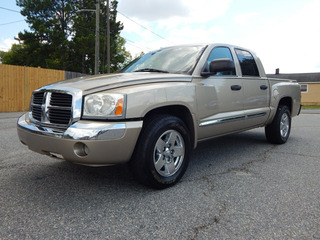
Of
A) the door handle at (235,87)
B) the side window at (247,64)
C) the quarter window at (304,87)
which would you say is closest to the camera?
the door handle at (235,87)

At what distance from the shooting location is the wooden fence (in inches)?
506

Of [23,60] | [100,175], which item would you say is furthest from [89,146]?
[23,60]

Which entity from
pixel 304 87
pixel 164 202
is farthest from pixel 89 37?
pixel 164 202

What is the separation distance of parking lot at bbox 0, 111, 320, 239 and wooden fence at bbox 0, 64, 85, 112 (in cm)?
1049

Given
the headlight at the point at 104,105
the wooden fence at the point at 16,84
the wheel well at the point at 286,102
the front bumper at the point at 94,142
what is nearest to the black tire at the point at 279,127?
the wheel well at the point at 286,102

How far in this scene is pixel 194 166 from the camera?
378 cm

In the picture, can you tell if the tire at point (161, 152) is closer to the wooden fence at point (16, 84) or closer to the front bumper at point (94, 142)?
the front bumper at point (94, 142)

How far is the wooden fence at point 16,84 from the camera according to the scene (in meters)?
12.8

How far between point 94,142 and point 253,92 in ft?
9.64

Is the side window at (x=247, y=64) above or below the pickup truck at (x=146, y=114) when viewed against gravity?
above

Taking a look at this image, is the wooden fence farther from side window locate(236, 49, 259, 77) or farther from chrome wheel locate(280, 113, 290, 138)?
chrome wheel locate(280, 113, 290, 138)

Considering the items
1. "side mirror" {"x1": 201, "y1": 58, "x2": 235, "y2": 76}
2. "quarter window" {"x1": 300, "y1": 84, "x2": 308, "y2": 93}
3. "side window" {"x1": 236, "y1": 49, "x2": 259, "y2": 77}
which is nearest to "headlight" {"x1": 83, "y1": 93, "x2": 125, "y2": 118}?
"side mirror" {"x1": 201, "y1": 58, "x2": 235, "y2": 76}

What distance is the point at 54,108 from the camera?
263 centimetres

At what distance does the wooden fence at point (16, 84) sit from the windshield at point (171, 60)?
11.1 m
